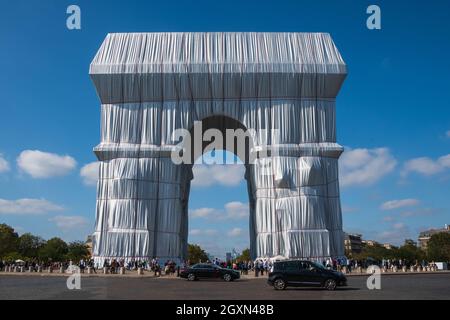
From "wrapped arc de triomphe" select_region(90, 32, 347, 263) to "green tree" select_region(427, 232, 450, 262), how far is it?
195 ft

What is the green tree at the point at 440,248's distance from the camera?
91.3 meters

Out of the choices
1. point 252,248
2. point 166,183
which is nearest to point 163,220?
point 166,183

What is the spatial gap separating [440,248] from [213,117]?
Answer: 6798cm

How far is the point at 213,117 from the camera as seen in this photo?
4388cm

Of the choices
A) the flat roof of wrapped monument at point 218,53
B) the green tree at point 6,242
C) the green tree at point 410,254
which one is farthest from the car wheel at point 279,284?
the green tree at point 410,254

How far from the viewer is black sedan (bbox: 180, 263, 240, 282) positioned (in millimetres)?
28891

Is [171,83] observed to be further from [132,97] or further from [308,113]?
[308,113]

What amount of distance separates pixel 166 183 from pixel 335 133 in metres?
14.9

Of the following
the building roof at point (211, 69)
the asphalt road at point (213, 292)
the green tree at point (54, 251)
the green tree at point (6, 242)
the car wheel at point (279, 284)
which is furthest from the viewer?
the green tree at point (54, 251)

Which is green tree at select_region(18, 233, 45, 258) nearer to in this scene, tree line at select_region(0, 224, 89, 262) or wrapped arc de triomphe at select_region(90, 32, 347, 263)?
tree line at select_region(0, 224, 89, 262)

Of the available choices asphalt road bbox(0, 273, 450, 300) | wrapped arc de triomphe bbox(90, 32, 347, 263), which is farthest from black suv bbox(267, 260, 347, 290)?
wrapped arc de triomphe bbox(90, 32, 347, 263)

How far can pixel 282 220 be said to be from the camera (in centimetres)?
4028

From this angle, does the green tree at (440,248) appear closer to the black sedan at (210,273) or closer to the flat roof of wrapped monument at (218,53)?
the flat roof of wrapped monument at (218,53)

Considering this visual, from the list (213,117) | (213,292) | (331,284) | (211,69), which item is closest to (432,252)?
(213,117)
